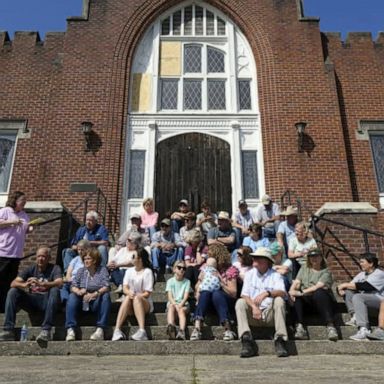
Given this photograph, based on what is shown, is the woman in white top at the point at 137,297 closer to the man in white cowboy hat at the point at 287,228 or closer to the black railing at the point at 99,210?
the man in white cowboy hat at the point at 287,228

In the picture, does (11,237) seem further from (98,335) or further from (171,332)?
(171,332)

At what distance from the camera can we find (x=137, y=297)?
17.6ft

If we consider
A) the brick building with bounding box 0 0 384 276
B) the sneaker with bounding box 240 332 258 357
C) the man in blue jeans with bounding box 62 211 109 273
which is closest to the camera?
the sneaker with bounding box 240 332 258 357

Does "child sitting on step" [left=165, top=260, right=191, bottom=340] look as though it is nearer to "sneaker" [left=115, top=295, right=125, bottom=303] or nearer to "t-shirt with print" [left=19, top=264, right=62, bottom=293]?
"sneaker" [left=115, top=295, right=125, bottom=303]

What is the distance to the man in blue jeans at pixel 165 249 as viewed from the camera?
7.28 metres

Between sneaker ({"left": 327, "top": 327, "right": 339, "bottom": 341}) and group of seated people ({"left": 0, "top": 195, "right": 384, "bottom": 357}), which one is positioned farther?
group of seated people ({"left": 0, "top": 195, "right": 384, "bottom": 357})

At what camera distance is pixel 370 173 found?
10.2 m

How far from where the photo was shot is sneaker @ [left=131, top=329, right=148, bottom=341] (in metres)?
4.96

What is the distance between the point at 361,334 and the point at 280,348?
114 cm

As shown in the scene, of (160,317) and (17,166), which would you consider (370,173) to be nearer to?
(160,317)

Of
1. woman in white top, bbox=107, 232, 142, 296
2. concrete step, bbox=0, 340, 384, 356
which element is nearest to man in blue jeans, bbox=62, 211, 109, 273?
woman in white top, bbox=107, 232, 142, 296

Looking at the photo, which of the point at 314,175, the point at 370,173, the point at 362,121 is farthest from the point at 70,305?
the point at 362,121

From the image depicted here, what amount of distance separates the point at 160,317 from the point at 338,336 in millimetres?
2262

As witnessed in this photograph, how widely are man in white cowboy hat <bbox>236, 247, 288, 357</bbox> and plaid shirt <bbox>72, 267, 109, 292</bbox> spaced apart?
1.81 meters
